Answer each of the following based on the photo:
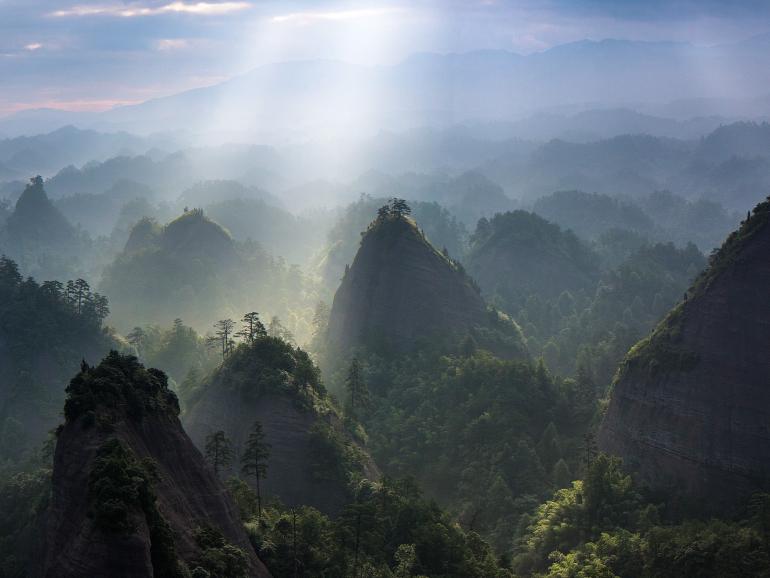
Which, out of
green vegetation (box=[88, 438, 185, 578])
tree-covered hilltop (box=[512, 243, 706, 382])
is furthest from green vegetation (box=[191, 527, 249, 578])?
tree-covered hilltop (box=[512, 243, 706, 382])

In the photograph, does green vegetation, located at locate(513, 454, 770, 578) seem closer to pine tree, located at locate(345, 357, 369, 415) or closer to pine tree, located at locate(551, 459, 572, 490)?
pine tree, located at locate(551, 459, 572, 490)

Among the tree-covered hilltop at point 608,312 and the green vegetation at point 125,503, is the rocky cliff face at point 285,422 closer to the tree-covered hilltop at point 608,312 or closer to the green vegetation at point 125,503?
the green vegetation at point 125,503

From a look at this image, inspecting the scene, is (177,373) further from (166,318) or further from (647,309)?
(647,309)

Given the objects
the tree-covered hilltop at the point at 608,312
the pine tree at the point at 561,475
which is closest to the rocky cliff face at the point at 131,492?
the pine tree at the point at 561,475

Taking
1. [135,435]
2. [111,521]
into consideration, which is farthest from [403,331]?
[111,521]

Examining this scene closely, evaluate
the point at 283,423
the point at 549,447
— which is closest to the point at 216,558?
the point at 283,423

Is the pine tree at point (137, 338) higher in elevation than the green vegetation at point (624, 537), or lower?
higher
